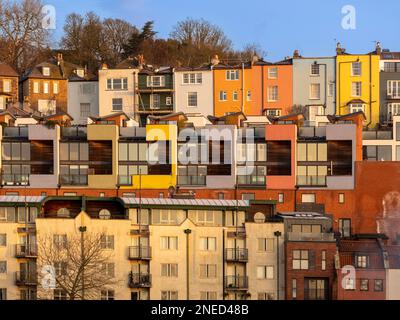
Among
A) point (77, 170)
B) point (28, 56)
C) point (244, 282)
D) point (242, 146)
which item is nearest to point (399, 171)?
point (242, 146)

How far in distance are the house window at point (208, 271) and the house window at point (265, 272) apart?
2.97 feet

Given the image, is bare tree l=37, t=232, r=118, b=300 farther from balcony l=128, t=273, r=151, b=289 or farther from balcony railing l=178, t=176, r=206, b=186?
balcony railing l=178, t=176, r=206, b=186

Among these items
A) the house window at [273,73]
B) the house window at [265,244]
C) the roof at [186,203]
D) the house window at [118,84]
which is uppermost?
the house window at [273,73]

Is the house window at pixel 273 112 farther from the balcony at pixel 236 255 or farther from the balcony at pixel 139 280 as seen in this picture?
Answer: the balcony at pixel 139 280

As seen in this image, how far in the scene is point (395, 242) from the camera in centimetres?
1839

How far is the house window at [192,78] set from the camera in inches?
1053

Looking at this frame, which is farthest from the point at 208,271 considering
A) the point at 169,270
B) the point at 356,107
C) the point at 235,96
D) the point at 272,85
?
the point at 356,107

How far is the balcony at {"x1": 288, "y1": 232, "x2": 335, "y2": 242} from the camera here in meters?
14.9

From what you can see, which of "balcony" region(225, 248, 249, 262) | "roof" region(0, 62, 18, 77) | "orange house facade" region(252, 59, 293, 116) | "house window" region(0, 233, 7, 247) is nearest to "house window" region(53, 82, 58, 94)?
"roof" region(0, 62, 18, 77)

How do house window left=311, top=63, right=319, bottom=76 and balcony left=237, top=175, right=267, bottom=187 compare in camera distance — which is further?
house window left=311, top=63, right=319, bottom=76

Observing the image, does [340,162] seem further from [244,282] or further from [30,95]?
[30,95]

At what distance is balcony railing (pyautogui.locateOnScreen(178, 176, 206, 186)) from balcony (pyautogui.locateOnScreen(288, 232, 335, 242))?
540 centimetres

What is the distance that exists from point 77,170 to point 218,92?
788 cm

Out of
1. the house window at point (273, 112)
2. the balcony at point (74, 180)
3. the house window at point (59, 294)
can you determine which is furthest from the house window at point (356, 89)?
the house window at point (59, 294)
